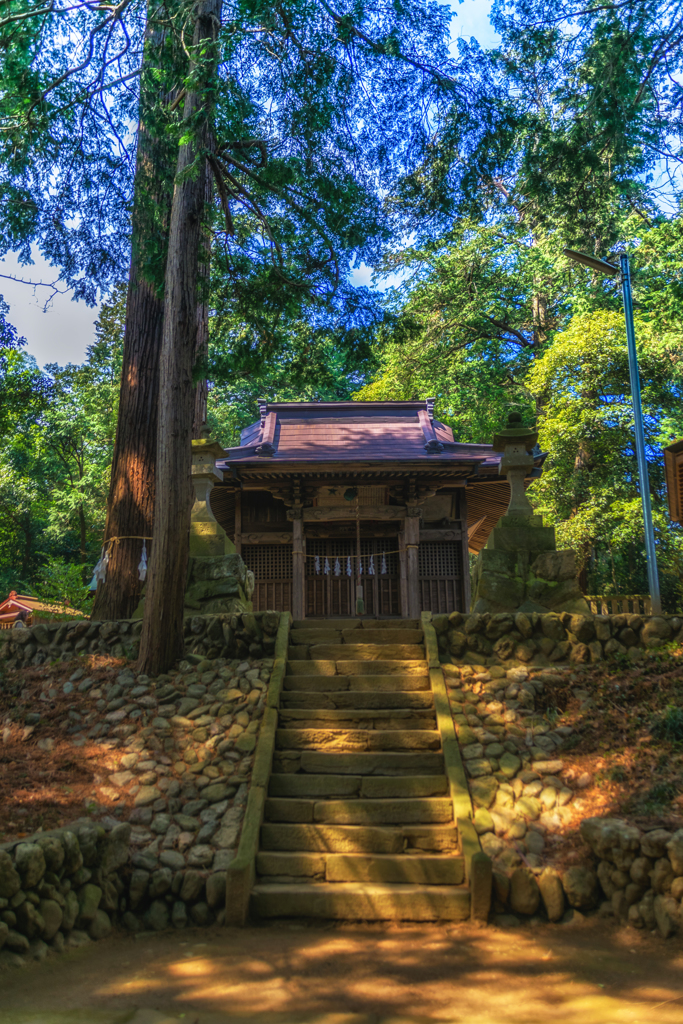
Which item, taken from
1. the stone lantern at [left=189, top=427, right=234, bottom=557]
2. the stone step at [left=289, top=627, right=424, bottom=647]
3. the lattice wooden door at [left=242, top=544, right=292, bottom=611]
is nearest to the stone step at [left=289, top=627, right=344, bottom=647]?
the stone step at [left=289, top=627, right=424, bottom=647]

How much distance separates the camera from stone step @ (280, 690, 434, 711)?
22.5 ft

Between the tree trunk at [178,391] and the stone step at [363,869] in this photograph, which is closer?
the stone step at [363,869]

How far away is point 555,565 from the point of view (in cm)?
855

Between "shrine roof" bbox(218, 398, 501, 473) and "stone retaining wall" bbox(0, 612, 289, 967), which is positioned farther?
"shrine roof" bbox(218, 398, 501, 473)

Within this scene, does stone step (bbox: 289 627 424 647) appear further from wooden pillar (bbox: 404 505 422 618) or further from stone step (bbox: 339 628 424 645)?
wooden pillar (bbox: 404 505 422 618)

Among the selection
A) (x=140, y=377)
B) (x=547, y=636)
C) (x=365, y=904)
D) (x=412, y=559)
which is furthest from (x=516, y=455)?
(x=365, y=904)

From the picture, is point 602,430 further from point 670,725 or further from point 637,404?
point 670,725

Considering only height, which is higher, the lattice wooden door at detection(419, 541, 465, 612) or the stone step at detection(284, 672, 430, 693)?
the lattice wooden door at detection(419, 541, 465, 612)

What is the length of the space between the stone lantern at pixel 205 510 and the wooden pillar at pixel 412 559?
419 centimetres

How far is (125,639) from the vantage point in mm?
7762

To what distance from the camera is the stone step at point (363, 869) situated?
5117 millimetres

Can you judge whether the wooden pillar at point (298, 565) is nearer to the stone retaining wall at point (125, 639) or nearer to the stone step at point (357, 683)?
the stone retaining wall at point (125, 639)

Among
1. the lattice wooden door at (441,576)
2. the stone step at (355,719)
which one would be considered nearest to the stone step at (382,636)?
the stone step at (355,719)

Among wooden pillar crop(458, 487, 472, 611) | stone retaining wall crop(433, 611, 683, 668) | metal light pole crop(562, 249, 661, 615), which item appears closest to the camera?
stone retaining wall crop(433, 611, 683, 668)
